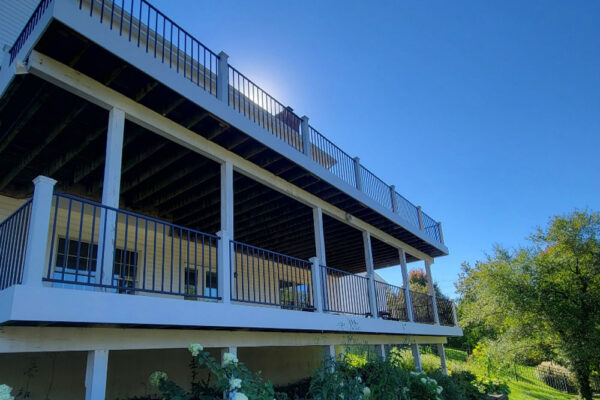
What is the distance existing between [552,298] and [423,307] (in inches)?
190

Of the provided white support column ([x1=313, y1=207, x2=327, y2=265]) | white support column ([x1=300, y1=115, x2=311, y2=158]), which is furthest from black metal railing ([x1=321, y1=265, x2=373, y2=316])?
white support column ([x1=300, y1=115, x2=311, y2=158])

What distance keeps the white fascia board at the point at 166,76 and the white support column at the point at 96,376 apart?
2.98 metres

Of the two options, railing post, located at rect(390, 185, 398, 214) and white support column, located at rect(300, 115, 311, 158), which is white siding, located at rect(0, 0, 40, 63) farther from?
railing post, located at rect(390, 185, 398, 214)

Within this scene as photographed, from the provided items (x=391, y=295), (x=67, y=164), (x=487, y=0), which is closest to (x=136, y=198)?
(x=67, y=164)

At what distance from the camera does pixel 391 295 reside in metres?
11.3

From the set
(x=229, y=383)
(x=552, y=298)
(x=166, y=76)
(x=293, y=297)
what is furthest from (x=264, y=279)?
(x=552, y=298)

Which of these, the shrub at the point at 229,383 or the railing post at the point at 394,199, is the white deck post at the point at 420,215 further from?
the shrub at the point at 229,383

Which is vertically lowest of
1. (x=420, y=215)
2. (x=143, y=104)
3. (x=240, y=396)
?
(x=240, y=396)

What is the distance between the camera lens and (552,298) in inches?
551

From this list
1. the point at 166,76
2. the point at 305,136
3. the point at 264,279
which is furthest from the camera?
the point at 305,136

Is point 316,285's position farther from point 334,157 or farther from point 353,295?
point 334,157

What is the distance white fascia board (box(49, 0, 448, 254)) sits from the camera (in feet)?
13.7

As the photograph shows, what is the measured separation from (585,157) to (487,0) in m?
14.3

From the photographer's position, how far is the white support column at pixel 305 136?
805 centimetres
